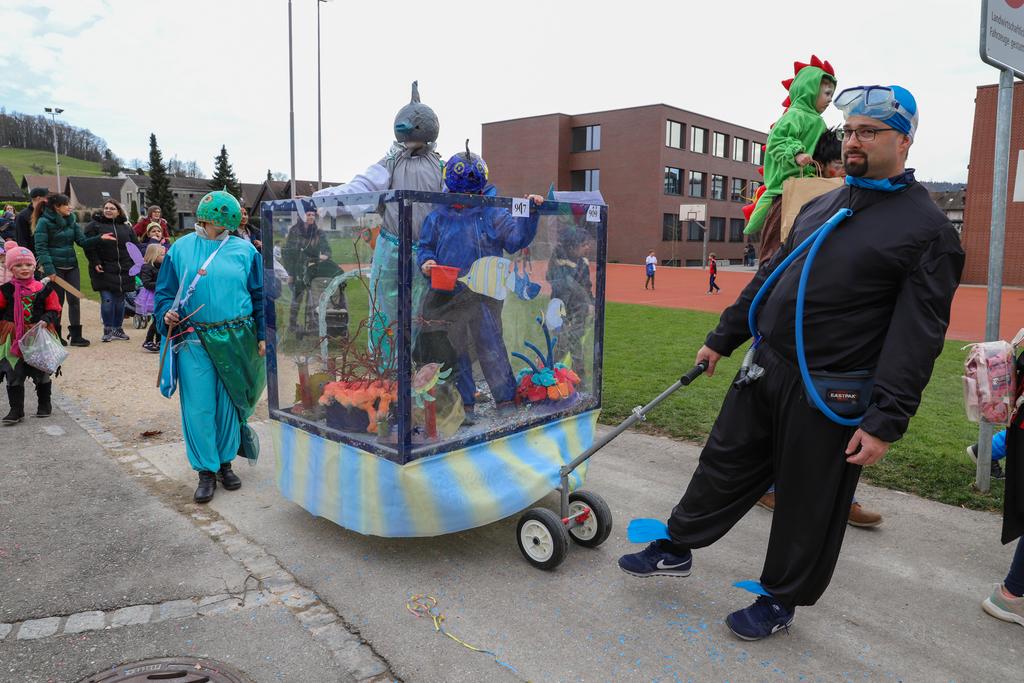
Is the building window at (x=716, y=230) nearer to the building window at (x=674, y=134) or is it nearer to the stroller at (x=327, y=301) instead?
the building window at (x=674, y=134)

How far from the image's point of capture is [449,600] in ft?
9.03

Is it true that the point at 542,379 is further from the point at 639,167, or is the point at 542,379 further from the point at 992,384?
the point at 639,167

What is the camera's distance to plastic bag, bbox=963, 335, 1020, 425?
2.51m

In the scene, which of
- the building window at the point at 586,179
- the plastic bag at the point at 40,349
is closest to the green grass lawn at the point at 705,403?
the plastic bag at the point at 40,349

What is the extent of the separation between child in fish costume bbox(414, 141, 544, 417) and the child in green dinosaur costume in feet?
5.07

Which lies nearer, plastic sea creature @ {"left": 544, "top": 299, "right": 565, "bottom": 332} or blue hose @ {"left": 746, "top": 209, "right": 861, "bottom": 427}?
blue hose @ {"left": 746, "top": 209, "right": 861, "bottom": 427}

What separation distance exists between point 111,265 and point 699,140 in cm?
4326

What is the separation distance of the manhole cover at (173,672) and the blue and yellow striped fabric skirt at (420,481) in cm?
86

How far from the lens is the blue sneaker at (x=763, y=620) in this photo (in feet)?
8.04

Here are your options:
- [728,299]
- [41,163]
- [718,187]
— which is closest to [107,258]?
[728,299]

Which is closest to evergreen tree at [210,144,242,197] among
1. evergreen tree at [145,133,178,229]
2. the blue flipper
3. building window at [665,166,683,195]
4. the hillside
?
evergreen tree at [145,133,178,229]

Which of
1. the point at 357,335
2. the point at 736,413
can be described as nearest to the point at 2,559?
the point at 357,335

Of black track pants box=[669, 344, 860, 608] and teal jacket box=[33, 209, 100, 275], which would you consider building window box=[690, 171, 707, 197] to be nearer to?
teal jacket box=[33, 209, 100, 275]

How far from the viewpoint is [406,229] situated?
266cm
